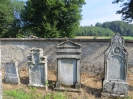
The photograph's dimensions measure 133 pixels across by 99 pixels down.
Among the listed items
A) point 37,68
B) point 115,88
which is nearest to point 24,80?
point 37,68

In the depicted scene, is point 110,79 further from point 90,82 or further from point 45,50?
point 45,50

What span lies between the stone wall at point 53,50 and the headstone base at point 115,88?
2405 mm

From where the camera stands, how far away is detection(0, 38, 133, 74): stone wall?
27.1 feet

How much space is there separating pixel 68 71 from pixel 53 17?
15.5 m

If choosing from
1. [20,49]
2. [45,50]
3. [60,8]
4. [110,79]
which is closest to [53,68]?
[45,50]

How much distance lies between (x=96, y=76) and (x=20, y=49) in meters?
4.41

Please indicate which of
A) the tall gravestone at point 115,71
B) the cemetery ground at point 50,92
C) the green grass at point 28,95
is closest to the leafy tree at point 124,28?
the cemetery ground at point 50,92

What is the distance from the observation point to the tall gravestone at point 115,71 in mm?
5895

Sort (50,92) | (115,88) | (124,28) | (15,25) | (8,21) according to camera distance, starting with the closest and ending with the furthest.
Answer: (115,88) → (50,92) → (8,21) → (15,25) → (124,28)

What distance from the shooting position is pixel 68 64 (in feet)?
21.5

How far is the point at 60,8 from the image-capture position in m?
21.5

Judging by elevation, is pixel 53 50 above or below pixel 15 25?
below

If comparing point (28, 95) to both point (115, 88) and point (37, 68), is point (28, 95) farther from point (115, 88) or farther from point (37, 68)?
point (115, 88)

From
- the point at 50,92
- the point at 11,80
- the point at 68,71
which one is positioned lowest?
the point at 50,92
